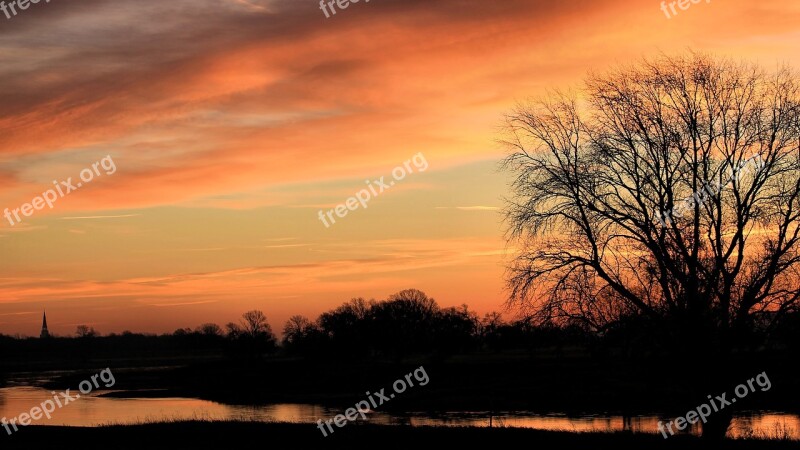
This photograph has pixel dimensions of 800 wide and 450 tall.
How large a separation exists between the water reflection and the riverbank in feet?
36.0

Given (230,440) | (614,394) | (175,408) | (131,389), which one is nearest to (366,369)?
(131,389)

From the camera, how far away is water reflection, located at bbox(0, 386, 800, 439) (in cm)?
4488

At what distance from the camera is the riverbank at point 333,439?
71.7 feet

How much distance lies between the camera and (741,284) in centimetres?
2373

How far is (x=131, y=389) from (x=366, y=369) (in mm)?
32668

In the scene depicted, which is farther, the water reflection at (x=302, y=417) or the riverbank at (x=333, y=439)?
the water reflection at (x=302, y=417)

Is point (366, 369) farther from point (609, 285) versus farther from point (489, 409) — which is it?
point (609, 285)

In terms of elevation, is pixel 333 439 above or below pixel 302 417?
below

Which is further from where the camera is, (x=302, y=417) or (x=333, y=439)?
(x=302, y=417)

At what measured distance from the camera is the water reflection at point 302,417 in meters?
44.9

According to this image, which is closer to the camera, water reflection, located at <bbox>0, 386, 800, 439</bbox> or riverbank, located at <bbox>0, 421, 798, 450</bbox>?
riverbank, located at <bbox>0, 421, 798, 450</bbox>

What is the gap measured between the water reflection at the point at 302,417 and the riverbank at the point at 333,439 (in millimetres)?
10961

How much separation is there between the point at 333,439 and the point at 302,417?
1398 inches

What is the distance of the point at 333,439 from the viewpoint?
2416 cm
